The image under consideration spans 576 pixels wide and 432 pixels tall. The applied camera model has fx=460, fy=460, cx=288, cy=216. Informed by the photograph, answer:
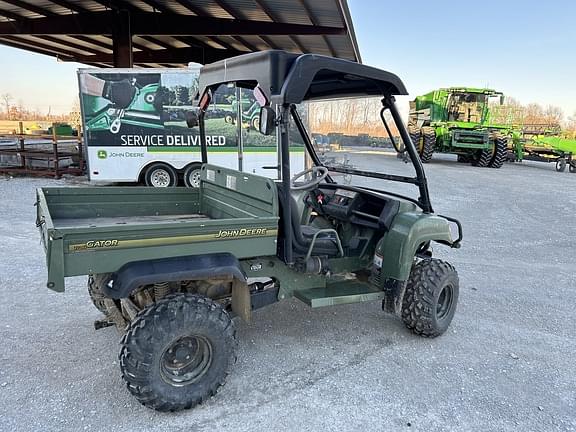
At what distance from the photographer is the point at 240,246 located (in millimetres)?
2816

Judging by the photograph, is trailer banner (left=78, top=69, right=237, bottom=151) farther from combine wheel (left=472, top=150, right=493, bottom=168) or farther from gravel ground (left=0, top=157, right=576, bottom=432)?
combine wheel (left=472, top=150, right=493, bottom=168)

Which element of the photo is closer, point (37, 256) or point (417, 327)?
point (417, 327)

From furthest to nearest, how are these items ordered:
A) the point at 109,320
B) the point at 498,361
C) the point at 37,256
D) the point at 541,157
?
the point at 541,157 < the point at 37,256 < the point at 498,361 < the point at 109,320

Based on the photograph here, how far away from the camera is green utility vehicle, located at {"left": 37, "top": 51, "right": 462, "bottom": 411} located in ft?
8.29

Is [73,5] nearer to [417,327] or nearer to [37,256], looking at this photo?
[37,256]

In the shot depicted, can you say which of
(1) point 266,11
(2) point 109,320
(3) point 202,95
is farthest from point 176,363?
(1) point 266,11

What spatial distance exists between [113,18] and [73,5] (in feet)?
3.52

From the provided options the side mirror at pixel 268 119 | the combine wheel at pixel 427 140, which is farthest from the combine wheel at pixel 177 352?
the combine wheel at pixel 427 140

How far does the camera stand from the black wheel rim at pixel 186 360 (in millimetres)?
2682

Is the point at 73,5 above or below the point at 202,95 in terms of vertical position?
above

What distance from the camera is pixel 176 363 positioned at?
2732 mm

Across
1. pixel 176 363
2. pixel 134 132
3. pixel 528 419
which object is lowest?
pixel 528 419

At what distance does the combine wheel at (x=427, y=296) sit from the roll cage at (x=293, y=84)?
477mm

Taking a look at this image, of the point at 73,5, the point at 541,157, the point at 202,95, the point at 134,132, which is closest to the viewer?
the point at 202,95
